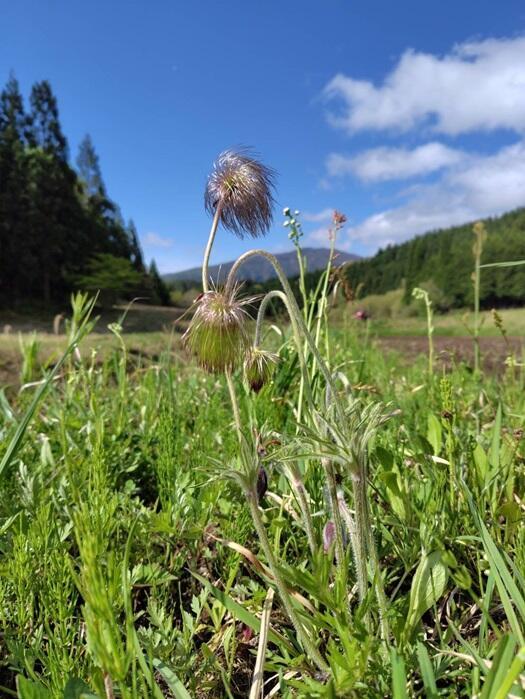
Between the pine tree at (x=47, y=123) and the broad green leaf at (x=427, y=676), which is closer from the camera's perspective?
the broad green leaf at (x=427, y=676)

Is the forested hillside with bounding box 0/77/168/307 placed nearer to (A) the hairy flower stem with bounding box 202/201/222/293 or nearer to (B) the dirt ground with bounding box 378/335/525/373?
(B) the dirt ground with bounding box 378/335/525/373

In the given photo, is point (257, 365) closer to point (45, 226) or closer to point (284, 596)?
point (284, 596)

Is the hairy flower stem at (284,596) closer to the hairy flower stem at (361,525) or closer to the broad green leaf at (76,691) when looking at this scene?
the hairy flower stem at (361,525)

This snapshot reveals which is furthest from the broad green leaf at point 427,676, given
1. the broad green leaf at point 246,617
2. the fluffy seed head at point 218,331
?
the fluffy seed head at point 218,331

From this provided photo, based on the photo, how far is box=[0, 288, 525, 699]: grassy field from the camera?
0.71 meters

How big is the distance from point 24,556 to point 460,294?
128ft

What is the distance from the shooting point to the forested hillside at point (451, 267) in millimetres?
34750

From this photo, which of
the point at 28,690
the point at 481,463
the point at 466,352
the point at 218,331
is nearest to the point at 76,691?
the point at 28,690

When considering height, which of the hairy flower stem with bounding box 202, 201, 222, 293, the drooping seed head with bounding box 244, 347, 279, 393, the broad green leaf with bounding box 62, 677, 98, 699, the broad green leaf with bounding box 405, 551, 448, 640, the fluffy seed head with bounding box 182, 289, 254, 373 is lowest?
the broad green leaf with bounding box 62, 677, 98, 699

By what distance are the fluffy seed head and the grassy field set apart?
0.17 m

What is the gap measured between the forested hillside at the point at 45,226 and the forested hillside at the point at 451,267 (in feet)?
43.3

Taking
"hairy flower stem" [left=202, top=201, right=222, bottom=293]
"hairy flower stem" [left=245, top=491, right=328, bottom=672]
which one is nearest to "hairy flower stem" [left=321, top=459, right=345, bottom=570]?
"hairy flower stem" [left=245, top=491, right=328, bottom=672]

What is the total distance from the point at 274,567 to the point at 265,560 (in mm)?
389

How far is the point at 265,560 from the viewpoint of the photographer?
1114mm
